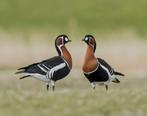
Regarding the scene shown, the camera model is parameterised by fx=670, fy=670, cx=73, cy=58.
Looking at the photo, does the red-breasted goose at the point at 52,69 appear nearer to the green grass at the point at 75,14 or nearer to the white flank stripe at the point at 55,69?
the white flank stripe at the point at 55,69

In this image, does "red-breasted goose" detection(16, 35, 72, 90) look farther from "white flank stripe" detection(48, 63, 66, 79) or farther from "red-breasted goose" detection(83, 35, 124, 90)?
"red-breasted goose" detection(83, 35, 124, 90)

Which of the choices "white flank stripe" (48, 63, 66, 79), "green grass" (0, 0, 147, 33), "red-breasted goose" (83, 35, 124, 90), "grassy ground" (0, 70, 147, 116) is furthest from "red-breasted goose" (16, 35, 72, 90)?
"green grass" (0, 0, 147, 33)

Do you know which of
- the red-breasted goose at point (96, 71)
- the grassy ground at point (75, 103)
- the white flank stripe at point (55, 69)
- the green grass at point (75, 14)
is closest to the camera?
the grassy ground at point (75, 103)

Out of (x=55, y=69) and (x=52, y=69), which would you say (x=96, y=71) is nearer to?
(x=55, y=69)

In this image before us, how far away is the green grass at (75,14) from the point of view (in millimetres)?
55812

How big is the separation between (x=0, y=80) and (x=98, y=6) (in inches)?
1197

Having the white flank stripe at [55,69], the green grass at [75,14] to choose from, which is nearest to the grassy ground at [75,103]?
the white flank stripe at [55,69]

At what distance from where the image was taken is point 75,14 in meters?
57.7

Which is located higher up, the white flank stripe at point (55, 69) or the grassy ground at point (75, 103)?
the white flank stripe at point (55, 69)

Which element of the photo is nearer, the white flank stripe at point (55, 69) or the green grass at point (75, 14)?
the white flank stripe at point (55, 69)

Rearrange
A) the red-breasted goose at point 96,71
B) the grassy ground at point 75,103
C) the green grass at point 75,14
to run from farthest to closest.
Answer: the green grass at point 75,14
the red-breasted goose at point 96,71
the grassy ground at point 75,103

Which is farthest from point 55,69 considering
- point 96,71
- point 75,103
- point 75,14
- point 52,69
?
point 75,14

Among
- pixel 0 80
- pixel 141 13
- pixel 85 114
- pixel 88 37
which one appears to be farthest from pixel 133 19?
pixel 85 114

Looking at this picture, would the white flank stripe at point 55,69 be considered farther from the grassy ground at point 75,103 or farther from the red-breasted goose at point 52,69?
the grassy ground at point 75,103
